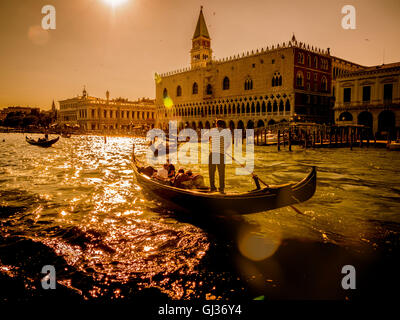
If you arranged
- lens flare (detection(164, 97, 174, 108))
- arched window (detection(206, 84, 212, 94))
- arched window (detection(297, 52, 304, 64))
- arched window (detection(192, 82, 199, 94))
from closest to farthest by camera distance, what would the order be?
arched window (detection(297, 52, 304, 64)), arched window (detection(206, 84, 212, 94)), arched window (detection(192, 82, 199, 94)), lens flare (detection(164, 97, 174, 108))

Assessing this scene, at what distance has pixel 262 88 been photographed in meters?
37.8

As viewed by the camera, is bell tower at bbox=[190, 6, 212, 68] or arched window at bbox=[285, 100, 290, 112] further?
bell tower at bbox=[190, 6, 212, 68]

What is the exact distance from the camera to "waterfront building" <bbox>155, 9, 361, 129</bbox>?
34.8 m

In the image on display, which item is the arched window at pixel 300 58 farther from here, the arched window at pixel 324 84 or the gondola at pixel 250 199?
the gondola at pixel 250 199

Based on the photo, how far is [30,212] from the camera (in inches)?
261

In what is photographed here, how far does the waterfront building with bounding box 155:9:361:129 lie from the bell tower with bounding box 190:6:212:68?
486 inches

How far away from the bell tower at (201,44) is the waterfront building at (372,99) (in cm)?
3741

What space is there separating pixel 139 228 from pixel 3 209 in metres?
3.79

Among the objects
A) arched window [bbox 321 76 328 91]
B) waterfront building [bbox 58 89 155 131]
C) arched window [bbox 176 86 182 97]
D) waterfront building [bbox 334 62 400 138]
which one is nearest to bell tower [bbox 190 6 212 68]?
arched window [bbox 176 86 182 97]

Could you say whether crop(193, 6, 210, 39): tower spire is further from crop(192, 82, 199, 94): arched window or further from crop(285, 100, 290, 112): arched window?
crop(285, 100, 290, 112): arched window

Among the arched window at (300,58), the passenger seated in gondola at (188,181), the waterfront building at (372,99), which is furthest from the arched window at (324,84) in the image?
the passenger seated in gondola at (188,181)

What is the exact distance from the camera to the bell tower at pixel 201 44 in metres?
61.1
